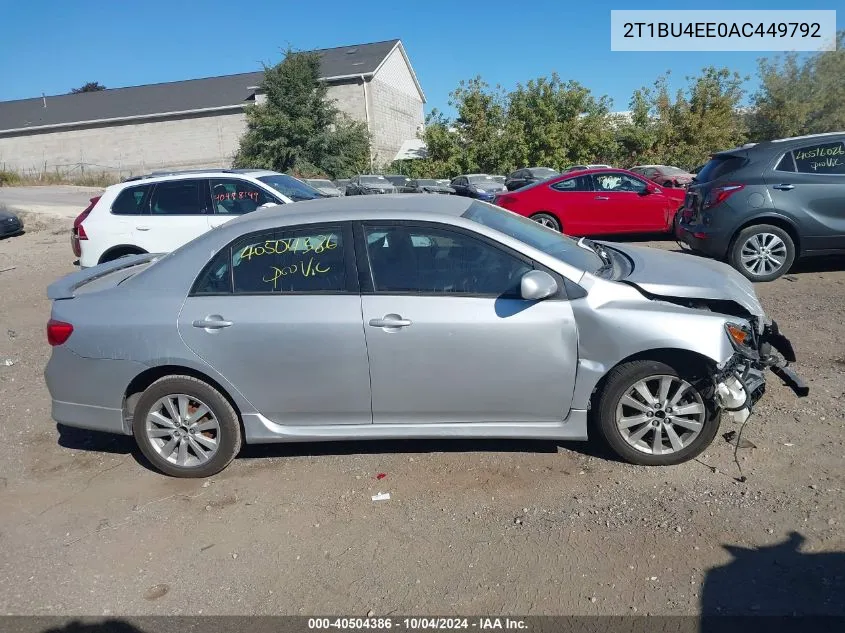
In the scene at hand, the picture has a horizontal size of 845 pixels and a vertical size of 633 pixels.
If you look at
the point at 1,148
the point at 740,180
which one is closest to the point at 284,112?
the point at 1,148

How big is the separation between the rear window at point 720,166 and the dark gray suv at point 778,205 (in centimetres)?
2

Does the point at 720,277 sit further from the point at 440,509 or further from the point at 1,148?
the point at 1,148

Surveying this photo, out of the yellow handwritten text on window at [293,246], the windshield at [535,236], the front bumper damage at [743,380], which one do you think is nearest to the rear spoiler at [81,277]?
the yellow handwritten text on window at [293,246]

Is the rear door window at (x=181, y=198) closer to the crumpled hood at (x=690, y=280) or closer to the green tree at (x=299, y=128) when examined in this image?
the crumpled hood at (x=690, y=280)

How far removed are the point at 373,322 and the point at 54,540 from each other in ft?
7.20

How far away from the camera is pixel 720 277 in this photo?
4.40 metres

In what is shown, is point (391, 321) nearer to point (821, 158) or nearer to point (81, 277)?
point (81, 277)

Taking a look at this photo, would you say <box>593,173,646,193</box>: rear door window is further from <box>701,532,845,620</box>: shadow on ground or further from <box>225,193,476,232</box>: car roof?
<box>701,532,845,620</box>: shadow on ground

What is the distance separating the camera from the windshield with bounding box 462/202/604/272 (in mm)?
4258

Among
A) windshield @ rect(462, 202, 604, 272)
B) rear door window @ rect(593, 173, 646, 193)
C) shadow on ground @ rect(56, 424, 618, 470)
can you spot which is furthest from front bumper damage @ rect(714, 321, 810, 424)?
rear door window @ rect(593, 173, 646, 193)

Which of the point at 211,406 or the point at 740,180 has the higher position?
the point at 740,180

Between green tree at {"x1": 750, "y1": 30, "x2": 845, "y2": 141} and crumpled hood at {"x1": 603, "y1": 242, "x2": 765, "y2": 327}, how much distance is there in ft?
115

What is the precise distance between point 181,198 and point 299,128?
26.8 metres

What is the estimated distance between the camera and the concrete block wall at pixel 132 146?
41.4m
